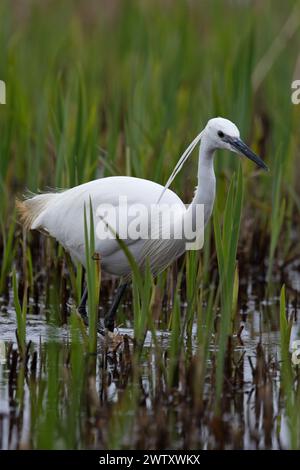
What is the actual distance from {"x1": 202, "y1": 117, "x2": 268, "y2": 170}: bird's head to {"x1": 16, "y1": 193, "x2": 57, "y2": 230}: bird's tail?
142cm

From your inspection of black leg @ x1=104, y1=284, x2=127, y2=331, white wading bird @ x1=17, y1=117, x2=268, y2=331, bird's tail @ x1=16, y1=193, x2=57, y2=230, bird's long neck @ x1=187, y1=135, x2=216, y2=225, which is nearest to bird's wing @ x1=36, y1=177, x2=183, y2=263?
white wading bird @ x1=17, y1=117, x2=268, y2=331

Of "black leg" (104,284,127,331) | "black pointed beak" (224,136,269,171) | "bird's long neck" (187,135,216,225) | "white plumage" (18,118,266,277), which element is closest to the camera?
"black pointed beak" (224,136,269,171)

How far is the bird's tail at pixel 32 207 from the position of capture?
575cm

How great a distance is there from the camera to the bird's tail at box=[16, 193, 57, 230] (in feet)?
18.9

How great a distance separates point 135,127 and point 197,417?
3196 mm

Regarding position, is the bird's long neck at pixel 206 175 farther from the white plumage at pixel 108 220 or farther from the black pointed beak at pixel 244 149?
the black pointed beak at pixel 244 149

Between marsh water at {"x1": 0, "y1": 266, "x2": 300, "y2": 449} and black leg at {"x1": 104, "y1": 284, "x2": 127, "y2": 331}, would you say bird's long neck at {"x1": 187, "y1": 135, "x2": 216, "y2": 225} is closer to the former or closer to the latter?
marsh water at {"x1": 0, "y1": 266, "x2": 300, "y2": 449}

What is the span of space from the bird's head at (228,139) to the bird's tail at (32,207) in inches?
55.9

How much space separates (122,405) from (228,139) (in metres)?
1.35

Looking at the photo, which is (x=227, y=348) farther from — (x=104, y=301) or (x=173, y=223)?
(x=104, y=301)

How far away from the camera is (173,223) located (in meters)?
5.05

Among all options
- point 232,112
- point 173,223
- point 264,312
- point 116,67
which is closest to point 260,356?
A: point 173,223

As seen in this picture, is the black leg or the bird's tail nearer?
the black leg

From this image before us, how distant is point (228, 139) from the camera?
4543mm
